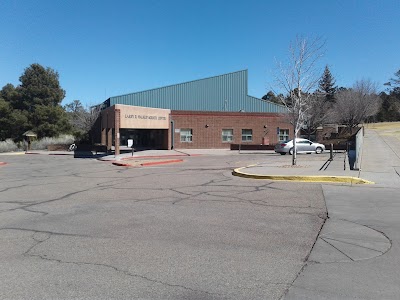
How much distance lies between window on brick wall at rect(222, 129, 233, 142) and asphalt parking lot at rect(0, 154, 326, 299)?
3431 centimetres

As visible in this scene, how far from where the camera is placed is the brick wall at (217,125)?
44.7 m

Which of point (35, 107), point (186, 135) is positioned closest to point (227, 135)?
point (186, 135)

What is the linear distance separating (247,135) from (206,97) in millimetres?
10303

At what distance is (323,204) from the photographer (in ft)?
30.6

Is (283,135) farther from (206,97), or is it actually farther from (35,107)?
(35,107)

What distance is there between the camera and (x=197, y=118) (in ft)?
149

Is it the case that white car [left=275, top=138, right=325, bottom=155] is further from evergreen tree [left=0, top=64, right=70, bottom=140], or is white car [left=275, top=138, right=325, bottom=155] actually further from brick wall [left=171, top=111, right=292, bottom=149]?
evergreen tree [left=0, top=64, right=70, bottom=140]

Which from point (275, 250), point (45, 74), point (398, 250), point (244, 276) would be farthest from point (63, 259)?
point (45, 74)

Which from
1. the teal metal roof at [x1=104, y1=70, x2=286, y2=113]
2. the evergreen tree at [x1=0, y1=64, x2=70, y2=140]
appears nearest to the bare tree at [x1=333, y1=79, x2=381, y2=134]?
the teal metal roof at [x1=104, y1=70, x2=286, y2=113]

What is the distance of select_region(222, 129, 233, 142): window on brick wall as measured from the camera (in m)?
46.0

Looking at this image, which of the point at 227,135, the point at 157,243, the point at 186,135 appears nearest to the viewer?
the point at 157,243

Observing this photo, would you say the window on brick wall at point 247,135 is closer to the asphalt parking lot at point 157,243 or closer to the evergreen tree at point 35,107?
the evergreen tree at point 35,107

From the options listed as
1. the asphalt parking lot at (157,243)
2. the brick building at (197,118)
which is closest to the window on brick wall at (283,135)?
the brick building at (197,118)

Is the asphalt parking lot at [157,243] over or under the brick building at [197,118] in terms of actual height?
under
